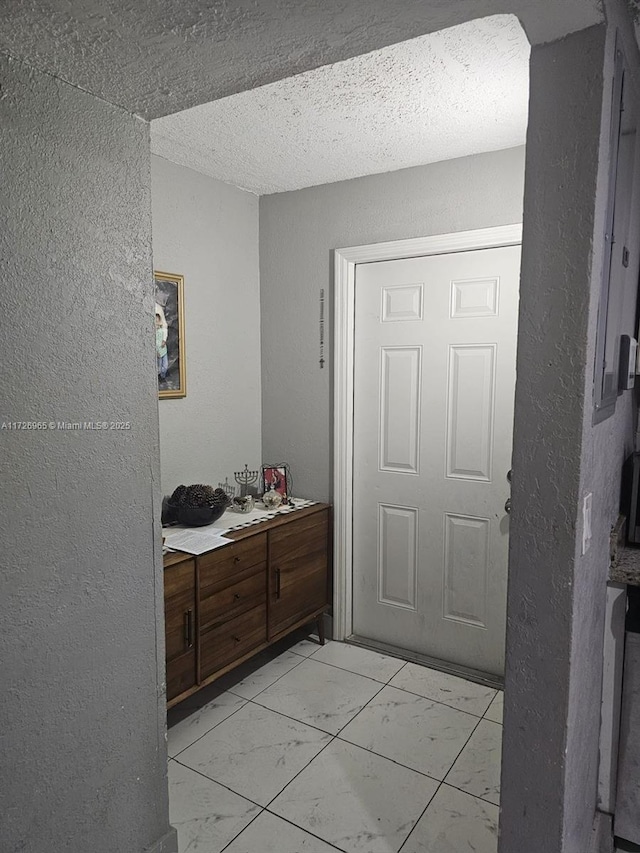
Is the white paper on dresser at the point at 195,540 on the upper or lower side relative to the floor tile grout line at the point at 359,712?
upper

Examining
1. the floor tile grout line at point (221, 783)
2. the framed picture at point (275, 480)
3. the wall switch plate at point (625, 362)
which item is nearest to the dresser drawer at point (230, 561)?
the framed picture at point (275, 480)

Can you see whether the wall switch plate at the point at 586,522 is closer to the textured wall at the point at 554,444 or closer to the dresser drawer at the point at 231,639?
the textured wall at the point at 554,444

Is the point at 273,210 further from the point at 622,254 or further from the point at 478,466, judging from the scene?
the point at 622,254

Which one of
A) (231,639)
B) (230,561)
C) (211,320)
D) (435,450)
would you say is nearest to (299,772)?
(231,639)

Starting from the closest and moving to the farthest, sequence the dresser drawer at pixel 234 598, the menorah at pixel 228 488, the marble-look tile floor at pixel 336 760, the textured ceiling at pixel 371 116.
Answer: the textured ceiling at pixel 371 116
the marble-look tile floor at pixel 336 760
the dresser drawer at pixel 234 598
the menorah at pixel 228 488

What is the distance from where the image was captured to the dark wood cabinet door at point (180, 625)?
7.02ft

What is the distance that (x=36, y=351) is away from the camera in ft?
4.41

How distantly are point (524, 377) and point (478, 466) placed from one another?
1521 mm

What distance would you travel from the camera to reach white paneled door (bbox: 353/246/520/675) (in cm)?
264

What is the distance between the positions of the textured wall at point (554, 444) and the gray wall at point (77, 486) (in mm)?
997

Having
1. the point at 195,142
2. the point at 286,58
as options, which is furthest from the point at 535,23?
the point at 195,142

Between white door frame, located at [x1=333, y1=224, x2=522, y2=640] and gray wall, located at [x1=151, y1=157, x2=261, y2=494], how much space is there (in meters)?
0.50

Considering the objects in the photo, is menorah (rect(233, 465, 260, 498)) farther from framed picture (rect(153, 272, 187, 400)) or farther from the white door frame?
framed picture (rect(153, 272, 187, 400))

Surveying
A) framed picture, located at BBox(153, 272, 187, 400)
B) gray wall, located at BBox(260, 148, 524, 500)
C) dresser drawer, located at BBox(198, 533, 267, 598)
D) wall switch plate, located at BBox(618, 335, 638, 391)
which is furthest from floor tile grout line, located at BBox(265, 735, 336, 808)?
wall switch plate, located at BBox(618, 335, 638, 391)
